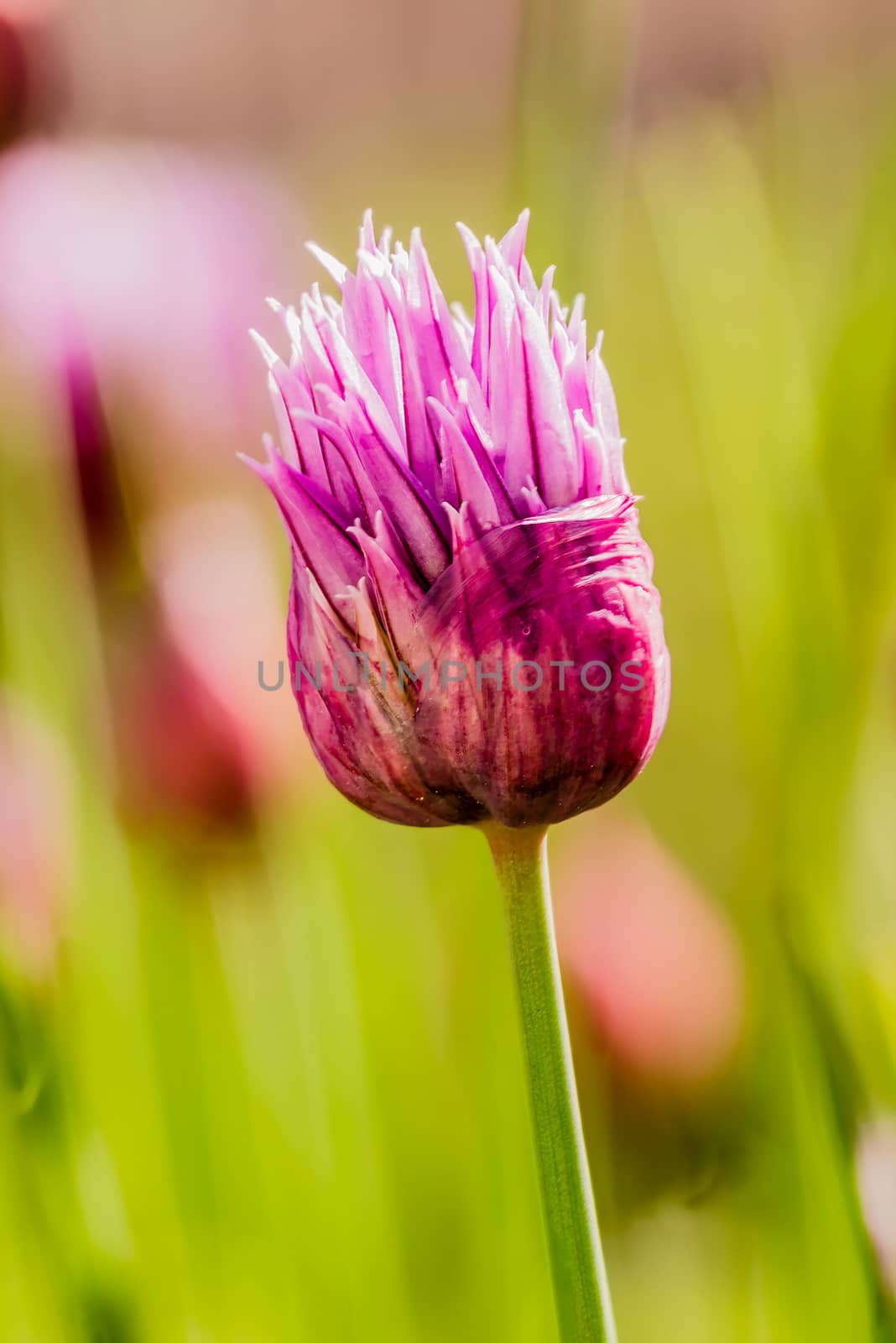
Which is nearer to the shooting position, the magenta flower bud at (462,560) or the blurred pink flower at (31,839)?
the magenta flower bud at (462,560)

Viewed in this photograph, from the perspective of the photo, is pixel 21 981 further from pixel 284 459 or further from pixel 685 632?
pixel 685 632

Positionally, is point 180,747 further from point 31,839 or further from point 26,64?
point 26,64

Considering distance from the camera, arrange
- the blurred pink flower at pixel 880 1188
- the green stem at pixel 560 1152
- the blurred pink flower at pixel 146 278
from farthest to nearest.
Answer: the blurred pink flower at pixel 146 278
the blurred pink flower at pixel 880 1188
the green stem at pixel 560 1152

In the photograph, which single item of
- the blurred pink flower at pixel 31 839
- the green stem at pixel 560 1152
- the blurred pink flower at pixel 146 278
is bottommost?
the green stem at pixel 560 1152

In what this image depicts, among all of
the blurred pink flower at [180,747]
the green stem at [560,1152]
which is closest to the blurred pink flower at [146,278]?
the blurred pink flower at [180,747]

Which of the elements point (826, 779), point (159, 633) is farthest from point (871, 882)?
point (159, 633)

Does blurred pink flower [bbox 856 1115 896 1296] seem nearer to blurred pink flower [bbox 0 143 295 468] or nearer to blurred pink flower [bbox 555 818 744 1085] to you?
blurred pink flower [bbox 555 818 744 1085]

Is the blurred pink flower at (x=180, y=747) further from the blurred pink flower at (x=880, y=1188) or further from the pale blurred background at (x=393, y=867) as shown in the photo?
the blurred pink flower at (x=880, y=1188)

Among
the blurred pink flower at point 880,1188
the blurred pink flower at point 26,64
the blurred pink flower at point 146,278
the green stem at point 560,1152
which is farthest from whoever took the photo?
the blurred pink flower at point 146,278
